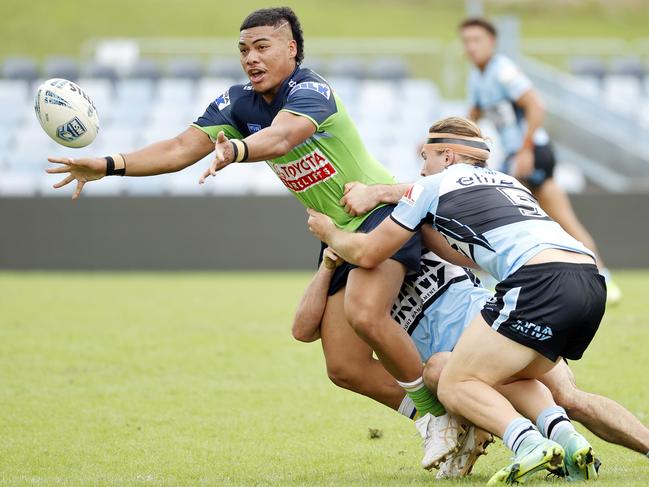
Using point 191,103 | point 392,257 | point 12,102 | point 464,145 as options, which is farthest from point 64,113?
point 12,102

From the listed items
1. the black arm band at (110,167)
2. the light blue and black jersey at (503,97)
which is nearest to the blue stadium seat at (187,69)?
the light blue and black jersey at (503,97)

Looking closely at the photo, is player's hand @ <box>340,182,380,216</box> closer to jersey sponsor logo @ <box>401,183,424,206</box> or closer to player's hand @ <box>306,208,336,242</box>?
player's hand @ <box>306,208,336,242</box>

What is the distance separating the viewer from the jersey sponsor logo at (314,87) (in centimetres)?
576

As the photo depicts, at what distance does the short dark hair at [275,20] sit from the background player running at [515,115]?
550 cm

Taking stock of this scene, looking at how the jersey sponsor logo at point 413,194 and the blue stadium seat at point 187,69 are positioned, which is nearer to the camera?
the jersey sponsor logo at point 413,194

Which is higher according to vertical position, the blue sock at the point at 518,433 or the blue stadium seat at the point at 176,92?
the blue sock at the point at 518,433

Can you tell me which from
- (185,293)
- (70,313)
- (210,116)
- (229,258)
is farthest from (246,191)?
(210,116)

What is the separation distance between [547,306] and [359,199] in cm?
135

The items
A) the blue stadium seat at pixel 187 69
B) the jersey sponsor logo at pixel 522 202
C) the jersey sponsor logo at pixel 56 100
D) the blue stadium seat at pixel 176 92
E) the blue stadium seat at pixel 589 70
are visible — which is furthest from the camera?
the blue stadium seat at pixel 187 69

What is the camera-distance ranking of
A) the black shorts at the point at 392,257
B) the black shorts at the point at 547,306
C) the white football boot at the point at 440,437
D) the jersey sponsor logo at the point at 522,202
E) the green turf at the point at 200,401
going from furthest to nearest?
the black shorts at the point at 392,257 < the green turf at the point at 200,401 < the white football boot at the point at 440,437 < the jersey sponsor logo at the point at 522,202 < the black shorts at the point at 547,306

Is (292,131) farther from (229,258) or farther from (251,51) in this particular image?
(229,258)

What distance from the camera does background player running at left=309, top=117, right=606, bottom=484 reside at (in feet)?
16.4

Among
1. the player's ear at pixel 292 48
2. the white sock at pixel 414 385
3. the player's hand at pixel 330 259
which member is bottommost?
the white sock at pixel 414 385

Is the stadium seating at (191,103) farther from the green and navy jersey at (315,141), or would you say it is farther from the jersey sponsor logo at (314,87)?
the jersey sponsor logo at (314,87)
